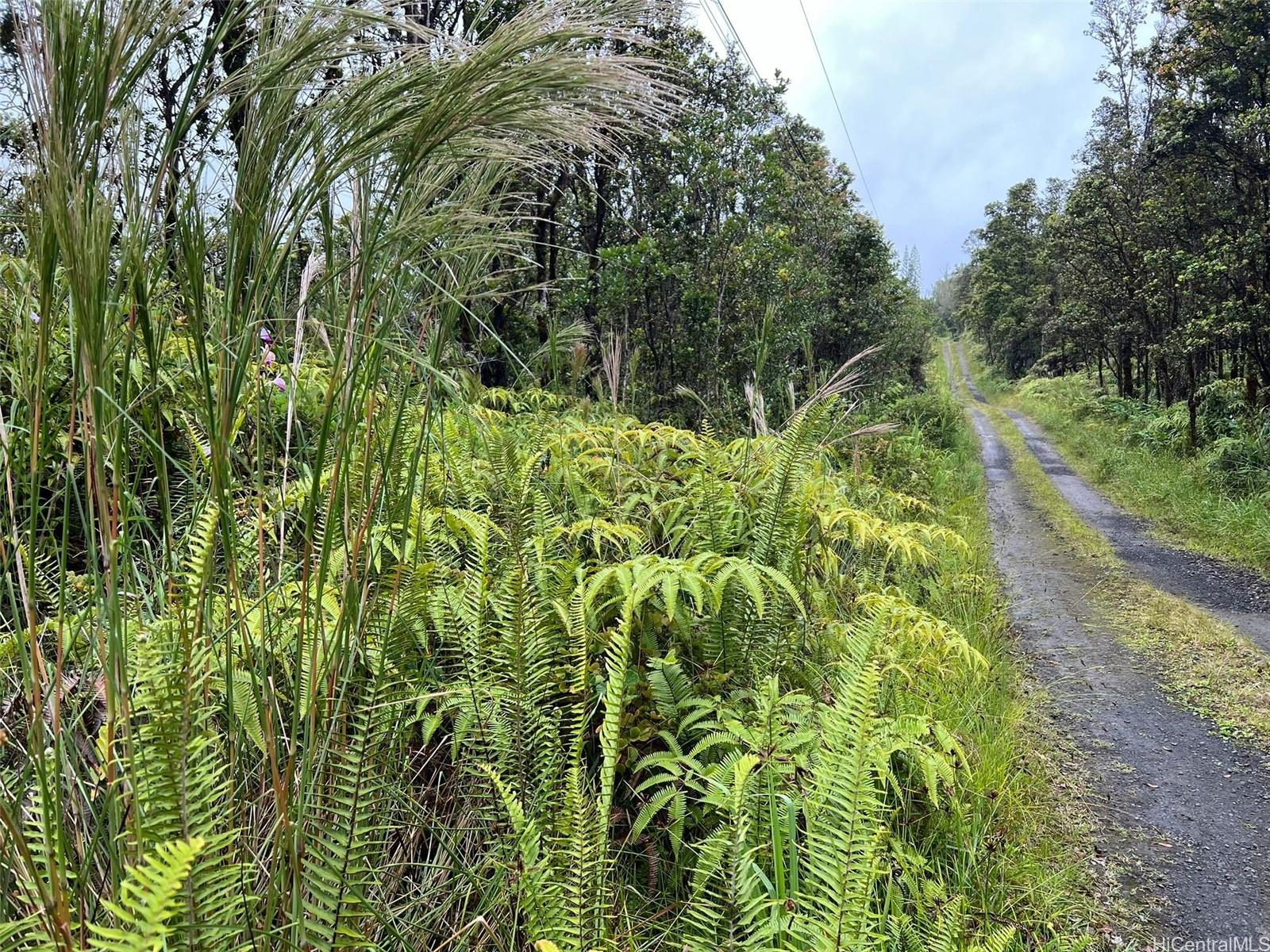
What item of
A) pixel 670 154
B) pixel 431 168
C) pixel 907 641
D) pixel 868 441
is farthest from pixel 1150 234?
pixel 431 168

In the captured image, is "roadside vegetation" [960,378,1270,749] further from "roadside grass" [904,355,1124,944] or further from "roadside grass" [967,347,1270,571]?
"roadside grass" [967,347,1270,571]

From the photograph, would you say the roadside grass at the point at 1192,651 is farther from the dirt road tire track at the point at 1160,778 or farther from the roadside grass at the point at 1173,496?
the roadside grass at the point at 1173,496

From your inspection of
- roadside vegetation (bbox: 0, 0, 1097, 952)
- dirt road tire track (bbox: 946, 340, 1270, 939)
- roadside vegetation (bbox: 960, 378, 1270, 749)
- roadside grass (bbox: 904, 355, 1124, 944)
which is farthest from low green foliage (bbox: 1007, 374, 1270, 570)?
roadside vegetation (bbox: 0, 0, 1097, 952)

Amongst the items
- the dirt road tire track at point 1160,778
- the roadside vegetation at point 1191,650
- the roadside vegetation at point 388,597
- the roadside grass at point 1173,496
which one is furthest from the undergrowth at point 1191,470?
the roadside vegetation at point 388,597

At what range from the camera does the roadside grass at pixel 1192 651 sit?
405 centimetres

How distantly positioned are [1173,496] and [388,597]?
36.2ft

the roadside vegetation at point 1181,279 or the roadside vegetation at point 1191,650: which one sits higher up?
the roadside vegetation at point 1181,279

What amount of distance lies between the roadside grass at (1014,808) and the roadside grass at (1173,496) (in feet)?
15.1

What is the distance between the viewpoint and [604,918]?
1359mm

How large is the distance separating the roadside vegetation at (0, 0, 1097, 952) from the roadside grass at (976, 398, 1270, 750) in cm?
165

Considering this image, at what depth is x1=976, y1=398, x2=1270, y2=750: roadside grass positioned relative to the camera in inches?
159

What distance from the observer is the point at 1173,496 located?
9.23m

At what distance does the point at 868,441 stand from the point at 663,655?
288 inches

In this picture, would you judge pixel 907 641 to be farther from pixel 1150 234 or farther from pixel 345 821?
pixel 1150 234
